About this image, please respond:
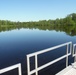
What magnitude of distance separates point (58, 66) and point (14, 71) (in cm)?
335

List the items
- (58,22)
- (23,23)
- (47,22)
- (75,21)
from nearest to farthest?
(75,21), (58,22), (47,22), (23,23)

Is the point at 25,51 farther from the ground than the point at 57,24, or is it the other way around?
the point at 57,24

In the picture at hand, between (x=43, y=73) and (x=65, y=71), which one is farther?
(x=43, y=73)

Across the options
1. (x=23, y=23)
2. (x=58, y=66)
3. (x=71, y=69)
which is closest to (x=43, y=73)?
(x=58, y=66)

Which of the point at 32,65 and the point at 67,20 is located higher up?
the point at 67,20

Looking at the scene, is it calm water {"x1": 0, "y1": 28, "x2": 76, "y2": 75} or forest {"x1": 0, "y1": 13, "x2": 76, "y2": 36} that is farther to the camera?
forest {"x1": 0, "y1": 13, "x2": 76, "y2": 36}

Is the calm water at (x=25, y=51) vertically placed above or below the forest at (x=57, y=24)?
below

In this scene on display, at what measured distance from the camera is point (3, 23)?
13125cm

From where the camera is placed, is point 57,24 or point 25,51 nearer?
point 25,51

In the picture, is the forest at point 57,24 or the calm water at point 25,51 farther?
the forest at point 57,24

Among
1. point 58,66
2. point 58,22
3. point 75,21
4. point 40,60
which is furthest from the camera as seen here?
point 58,22

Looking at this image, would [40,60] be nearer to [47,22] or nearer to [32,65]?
[32,65]

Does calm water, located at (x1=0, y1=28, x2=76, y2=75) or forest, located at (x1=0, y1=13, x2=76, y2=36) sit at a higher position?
forest, located at (x1=0, y1=13, x2=76, y2=36)

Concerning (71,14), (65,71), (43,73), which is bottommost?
(43,73)
